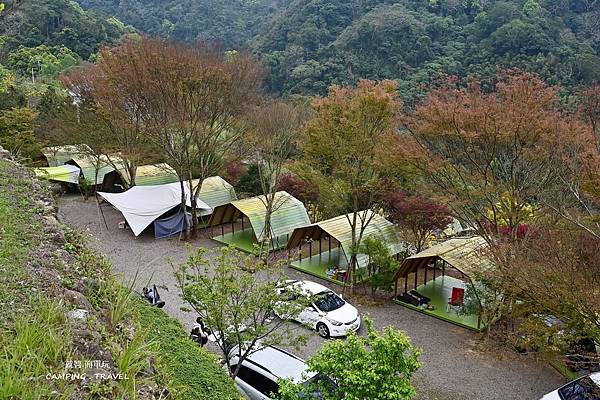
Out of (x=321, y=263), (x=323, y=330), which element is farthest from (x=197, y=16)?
(x=323, y=330)

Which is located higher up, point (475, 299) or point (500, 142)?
point (500, 142)

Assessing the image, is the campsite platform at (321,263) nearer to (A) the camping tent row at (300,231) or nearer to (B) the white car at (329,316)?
(A) the camping tent row at (300,231)

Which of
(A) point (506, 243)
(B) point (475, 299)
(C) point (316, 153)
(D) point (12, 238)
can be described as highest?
(D) point (12, 238)

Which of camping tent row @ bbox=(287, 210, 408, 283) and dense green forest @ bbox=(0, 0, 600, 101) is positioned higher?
dense green forest @ bbox=(0, 0, 600, 101)

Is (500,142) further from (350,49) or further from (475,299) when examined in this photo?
(350,49)

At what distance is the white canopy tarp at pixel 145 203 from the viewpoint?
18328mm

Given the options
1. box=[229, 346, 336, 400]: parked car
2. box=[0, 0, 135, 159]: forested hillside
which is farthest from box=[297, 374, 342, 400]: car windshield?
box=[0, 0, 135, 159]: forested hillside

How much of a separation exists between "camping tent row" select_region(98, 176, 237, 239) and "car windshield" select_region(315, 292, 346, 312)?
8.70 metres

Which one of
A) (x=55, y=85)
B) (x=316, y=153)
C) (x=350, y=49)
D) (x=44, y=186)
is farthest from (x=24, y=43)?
(x=44, y=186)

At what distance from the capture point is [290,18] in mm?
50156

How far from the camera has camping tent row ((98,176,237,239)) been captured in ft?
60.3

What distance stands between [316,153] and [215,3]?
200ft

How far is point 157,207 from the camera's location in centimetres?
1880

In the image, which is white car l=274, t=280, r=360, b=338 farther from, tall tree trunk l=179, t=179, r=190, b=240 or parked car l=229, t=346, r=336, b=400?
tall tree trunk l=179, t=179, r=190, b=240
